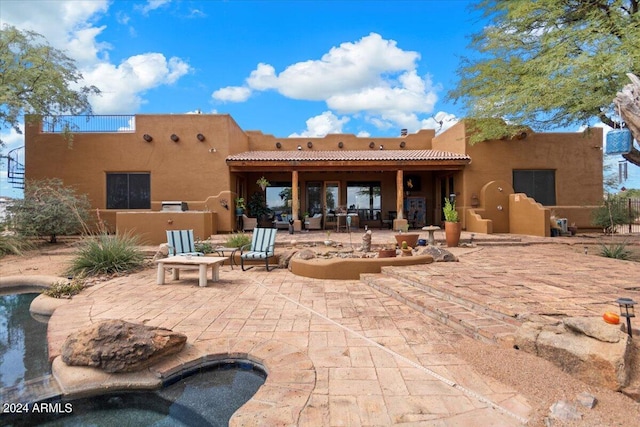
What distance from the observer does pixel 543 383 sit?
270 centimetres

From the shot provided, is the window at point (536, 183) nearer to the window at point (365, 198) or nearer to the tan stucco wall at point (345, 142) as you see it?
the tan stucco wall at point (345, 142)

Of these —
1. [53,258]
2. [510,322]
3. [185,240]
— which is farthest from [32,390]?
[53,258]

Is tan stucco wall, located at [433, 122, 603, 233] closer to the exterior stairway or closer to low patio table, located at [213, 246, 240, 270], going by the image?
the exterior stairway

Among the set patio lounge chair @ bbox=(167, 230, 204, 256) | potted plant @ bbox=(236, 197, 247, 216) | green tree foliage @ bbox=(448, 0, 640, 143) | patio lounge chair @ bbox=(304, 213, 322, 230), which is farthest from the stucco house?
patio lounge chair @ bbox=(167, 230, 204, 256)

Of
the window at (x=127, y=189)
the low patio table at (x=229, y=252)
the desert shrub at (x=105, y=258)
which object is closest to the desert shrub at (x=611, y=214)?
the low patio table at (x=229, y=252)

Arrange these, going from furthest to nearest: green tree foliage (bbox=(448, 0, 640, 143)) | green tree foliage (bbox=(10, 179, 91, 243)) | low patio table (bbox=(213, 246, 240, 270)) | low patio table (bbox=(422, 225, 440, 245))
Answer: green tree foliage (bbox=(10, 179, 91, 243)) → low patio table (bbox=(422, 225, 440, 245)) → low patio table (bbox=(213, 246, 240, 270)) → green tree foliage (bbox=(448, 0, 640, 143))

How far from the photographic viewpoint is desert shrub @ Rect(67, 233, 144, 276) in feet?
24.9

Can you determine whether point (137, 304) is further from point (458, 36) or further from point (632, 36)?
point (458, 36)

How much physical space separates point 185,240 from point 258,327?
4748mm

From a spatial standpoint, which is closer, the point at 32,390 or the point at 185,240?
the point at 32,390

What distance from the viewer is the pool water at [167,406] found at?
2676 mm

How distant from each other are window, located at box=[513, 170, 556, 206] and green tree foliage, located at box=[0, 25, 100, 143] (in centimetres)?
1811

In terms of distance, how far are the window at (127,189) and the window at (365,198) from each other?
9067mm

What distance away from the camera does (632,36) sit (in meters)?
7.72
